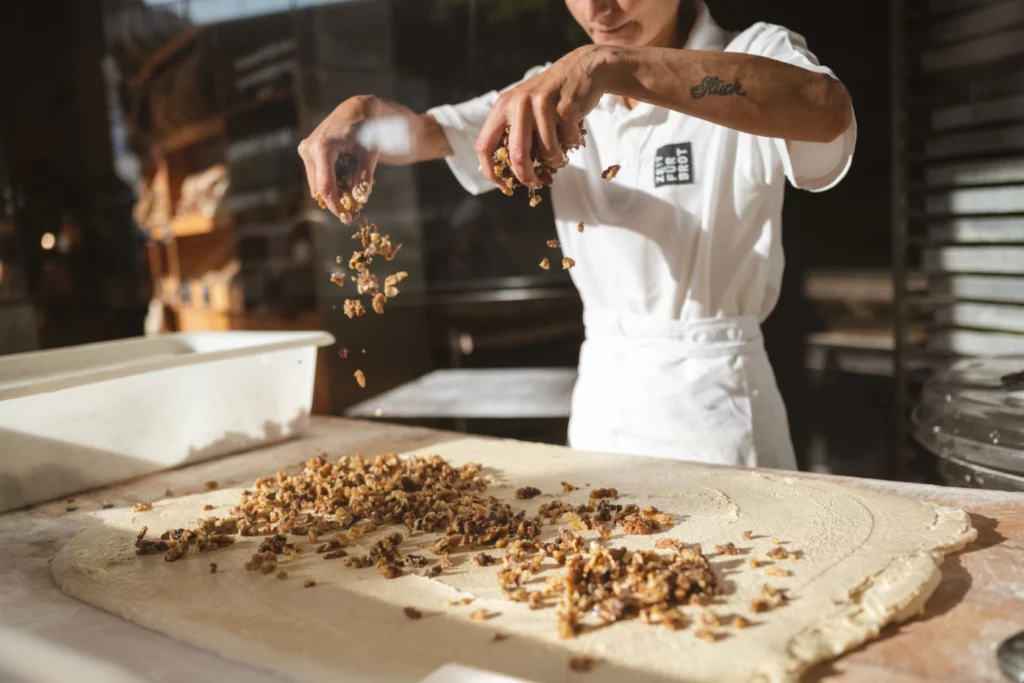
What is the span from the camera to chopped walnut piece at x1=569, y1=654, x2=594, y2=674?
0.66 m

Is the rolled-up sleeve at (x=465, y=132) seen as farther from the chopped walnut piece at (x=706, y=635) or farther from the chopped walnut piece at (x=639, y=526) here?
the chopped walnut piece at (x=706, y=635)

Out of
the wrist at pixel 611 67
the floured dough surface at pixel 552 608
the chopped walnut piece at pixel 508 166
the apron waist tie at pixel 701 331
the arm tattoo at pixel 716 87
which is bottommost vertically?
the floured dough surface at pixel 552 608

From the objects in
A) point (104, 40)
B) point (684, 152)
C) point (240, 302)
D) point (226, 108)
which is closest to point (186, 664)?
point (684, 152)

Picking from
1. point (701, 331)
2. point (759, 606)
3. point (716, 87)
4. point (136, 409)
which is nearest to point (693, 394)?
point (701, 331)

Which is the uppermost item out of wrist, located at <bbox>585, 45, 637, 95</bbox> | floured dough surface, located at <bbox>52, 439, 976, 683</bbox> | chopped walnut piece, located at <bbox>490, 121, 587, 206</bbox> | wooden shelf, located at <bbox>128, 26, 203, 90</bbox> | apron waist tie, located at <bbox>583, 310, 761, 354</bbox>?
wooden shelf, located at <bbox>128, 26, 203, 90</bbox>

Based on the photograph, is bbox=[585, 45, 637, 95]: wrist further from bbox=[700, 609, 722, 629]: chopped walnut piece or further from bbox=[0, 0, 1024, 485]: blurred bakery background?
bbox=[700, 609, 722, 629]: chopped walnut piece

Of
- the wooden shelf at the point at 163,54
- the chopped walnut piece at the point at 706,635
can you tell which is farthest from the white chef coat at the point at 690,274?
the wooden shelf at the point at 163,54

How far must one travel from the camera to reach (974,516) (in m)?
0.94

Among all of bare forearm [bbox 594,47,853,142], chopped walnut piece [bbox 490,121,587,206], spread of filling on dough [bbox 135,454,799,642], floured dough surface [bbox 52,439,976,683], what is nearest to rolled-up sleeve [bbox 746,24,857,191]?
bare forearm [bbox 594,47,853,142]

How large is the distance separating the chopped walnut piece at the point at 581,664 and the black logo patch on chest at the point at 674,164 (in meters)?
0.95

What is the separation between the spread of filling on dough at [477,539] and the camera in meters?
0.75

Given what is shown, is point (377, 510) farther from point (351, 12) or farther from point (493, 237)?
point (351, 12)

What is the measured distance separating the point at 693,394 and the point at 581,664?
2.57 ft

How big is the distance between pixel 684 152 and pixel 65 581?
1.15 metres
